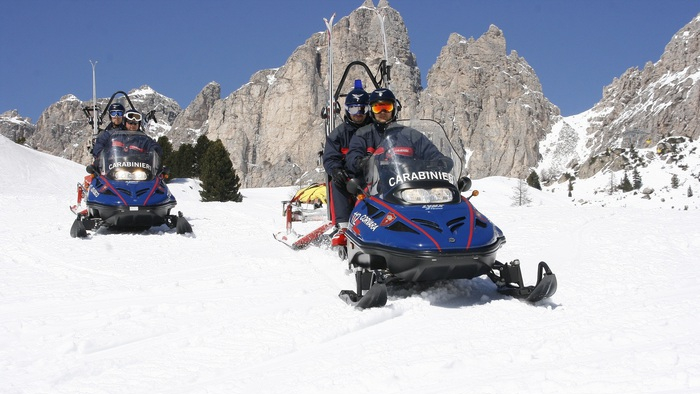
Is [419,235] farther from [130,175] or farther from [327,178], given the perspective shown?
[130,175]

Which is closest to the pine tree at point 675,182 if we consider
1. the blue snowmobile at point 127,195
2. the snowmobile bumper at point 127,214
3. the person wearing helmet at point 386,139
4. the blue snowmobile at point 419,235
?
the blue snowmobile at point 127,195

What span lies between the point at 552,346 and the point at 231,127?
168013 millimetres

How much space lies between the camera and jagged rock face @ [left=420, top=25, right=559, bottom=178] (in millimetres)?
157625

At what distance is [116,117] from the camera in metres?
11.5

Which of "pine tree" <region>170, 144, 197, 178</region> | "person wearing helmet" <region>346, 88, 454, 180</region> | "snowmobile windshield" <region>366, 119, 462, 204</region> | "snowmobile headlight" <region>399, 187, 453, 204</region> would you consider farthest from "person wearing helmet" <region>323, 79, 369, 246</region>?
"pine tree" <region>170, 144, 197, 178</region>

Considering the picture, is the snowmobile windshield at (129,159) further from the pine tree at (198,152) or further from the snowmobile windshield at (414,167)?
the pine tree at (198,152)

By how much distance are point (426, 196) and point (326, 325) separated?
1.63 m

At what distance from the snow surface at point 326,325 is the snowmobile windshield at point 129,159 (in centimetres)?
200

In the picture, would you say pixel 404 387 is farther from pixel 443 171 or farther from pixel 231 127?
pixel 231 127

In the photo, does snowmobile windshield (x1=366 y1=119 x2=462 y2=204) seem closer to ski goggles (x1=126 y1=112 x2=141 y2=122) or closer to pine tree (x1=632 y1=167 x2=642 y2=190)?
ski goggles (x1=126 y1=112 x2=141 y2=122)

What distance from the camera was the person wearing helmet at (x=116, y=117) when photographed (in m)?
11.4

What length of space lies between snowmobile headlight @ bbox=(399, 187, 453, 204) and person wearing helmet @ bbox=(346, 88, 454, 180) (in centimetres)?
39

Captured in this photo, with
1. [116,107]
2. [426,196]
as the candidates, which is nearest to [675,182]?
[116,107]

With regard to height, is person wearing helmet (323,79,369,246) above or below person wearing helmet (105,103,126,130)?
below
